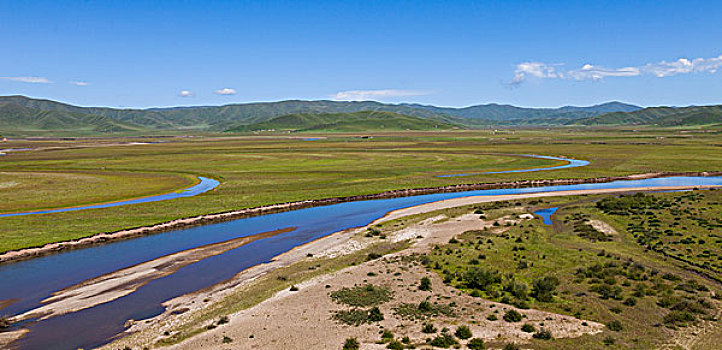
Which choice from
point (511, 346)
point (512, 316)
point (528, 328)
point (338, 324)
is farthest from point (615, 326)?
point (338, 324)

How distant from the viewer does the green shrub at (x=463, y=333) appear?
23.2 metres

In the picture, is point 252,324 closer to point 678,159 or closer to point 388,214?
point 388,214

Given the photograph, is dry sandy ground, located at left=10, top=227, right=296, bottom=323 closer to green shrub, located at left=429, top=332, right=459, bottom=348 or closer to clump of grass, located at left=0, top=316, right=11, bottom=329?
clump of grass, located at left=0, top=316, right=11, bottom=329

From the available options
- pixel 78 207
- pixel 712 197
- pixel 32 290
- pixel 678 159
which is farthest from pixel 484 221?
pixel 678 159

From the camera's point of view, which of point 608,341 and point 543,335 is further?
point 543,335

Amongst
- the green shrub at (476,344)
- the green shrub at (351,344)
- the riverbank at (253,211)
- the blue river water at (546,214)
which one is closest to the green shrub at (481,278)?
the green shrub at (476,344)

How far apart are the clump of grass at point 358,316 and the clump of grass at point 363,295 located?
1.21 meters

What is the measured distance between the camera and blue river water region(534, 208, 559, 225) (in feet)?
175

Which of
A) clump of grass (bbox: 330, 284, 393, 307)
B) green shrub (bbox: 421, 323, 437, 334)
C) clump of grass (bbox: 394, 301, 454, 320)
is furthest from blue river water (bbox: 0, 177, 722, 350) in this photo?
green shrub (bbox: 421, 323, 437, 334)

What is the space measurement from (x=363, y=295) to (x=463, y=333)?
8.41 meters

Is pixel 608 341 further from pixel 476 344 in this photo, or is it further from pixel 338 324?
pixel 338 324

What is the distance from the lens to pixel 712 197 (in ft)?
210

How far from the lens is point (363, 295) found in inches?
1163

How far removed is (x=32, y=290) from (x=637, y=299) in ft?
144
